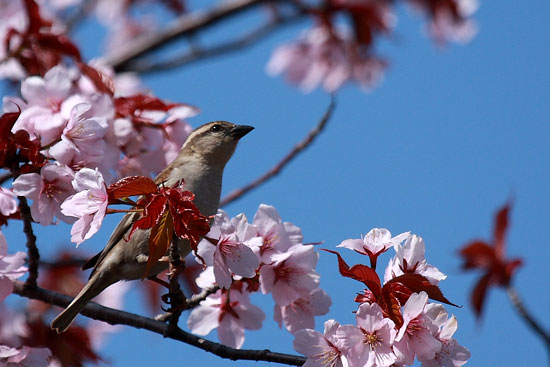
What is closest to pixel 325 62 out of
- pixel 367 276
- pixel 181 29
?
pixel 181 29

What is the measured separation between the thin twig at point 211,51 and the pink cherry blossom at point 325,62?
17.6 inches

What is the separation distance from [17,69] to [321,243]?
2702mm

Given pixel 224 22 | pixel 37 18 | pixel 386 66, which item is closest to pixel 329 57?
pixel 386 66

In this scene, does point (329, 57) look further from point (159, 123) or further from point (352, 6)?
point (159, 123)

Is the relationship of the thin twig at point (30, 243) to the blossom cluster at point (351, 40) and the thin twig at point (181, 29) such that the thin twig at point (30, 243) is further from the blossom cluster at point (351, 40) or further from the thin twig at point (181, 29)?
the blossom cluster at point (351, 40)

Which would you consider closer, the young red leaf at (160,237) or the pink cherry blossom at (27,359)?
the young red leaf at (160,237)

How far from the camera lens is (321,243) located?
128 inches

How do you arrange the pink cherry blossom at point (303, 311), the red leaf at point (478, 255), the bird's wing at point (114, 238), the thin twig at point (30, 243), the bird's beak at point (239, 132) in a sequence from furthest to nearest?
the bird's beak at point (239, 132)
the red leaf at point (478, 255)
the bird's wing at point (114, 238)
the pink cherry blossom at point (303, 311)
the thin twig at point (30, 243)

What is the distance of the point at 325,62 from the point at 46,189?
4.82 meters

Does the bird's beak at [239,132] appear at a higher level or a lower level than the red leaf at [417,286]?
higher

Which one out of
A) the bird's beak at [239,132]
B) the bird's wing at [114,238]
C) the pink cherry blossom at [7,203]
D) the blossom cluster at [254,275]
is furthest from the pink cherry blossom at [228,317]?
the bird's beak at [239,132]

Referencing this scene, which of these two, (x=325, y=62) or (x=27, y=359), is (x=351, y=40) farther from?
(x=27, y=359)

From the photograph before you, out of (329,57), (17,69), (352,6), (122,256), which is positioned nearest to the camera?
(122,256)

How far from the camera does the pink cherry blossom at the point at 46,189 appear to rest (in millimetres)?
3088
